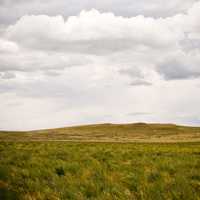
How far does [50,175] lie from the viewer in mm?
9727

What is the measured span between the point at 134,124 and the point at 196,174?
14713 centimetres

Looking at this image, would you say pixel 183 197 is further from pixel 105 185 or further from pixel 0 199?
pixel 0 199

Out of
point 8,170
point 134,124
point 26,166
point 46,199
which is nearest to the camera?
point 46,199

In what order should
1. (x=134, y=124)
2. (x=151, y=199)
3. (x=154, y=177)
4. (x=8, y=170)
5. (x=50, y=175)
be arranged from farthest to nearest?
(x=134, y=124) < (x=8, y=170) < (x=50, y=175) < (x=154, y=177) < (x=151, y=199)

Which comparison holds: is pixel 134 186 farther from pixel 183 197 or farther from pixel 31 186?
pixel 31 186

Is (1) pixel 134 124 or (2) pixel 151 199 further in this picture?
(1) pixel 134 124

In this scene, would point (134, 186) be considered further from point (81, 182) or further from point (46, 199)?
point (46, 199)

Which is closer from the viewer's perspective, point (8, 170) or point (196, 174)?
point (196, 174)

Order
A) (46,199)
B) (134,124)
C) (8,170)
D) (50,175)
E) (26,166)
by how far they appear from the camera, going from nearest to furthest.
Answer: (46,199), (50,175), (8,170), (26,166), (134,124)

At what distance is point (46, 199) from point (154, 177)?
3605 mm

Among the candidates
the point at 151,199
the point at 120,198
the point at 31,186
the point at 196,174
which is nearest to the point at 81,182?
the point at 31,186

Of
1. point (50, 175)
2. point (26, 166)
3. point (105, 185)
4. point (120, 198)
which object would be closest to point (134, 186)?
point (105, 185)

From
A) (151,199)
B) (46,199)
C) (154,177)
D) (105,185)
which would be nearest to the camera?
(151,199)

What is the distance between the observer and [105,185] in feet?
25.1
